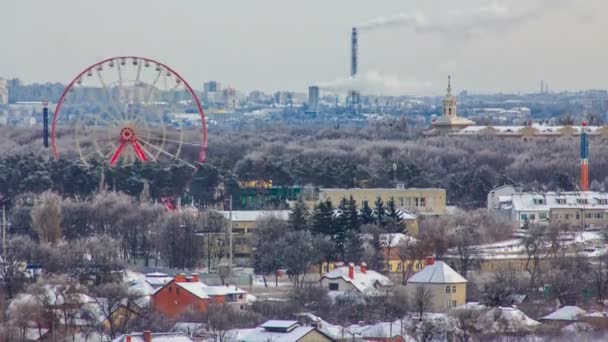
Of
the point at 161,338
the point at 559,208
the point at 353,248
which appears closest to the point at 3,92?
the point at 559,208

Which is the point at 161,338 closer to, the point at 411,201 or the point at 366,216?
the point at 366,216

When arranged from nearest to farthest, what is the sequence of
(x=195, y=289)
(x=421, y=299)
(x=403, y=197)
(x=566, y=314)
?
1. (x=566, y=314)
2. (x=421, y=299)
3. (x=195, y=289)
4. (x=403, y=197)

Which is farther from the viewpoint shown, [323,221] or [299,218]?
[299,218]

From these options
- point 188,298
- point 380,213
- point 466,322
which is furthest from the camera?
point 380,213

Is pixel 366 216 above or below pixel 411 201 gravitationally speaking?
above

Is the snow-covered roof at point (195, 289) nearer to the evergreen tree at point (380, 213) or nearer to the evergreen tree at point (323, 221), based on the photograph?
the evergreen tree at point (323, 221)

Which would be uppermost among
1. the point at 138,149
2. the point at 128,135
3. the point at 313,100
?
the point at 128,135

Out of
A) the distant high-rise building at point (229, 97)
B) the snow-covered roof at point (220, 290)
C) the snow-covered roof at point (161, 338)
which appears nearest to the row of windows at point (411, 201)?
the snow-covered roof at point (220, 290)
